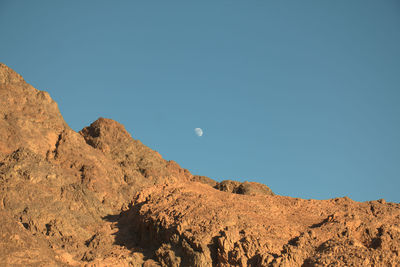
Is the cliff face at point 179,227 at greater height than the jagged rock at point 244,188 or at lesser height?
lesser

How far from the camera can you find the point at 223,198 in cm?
1839

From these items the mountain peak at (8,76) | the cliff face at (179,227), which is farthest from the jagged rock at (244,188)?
the mountain peak at (8,76)

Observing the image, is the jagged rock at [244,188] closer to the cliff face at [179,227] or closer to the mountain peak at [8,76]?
the cliff face at [179,227]

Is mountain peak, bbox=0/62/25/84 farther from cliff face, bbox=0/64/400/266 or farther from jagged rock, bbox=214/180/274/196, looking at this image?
jagged rock, bbox=214/180/274/196

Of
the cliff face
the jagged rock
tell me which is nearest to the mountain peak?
the cliff face

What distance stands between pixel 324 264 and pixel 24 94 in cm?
1979

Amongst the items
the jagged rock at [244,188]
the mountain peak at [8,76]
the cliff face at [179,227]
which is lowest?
the cliff face at [179,227]

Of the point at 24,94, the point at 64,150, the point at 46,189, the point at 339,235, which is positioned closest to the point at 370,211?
the point at 339,235

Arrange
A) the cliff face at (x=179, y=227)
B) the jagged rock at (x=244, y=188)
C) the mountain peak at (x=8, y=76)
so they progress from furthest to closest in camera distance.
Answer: the jagged rock at (x=244, y=188) < the mountain peak at (x=8, y=76) < the cliff face at (x=179, y=227)

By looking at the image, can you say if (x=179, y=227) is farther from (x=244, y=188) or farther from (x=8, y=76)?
(x=8, y=76)

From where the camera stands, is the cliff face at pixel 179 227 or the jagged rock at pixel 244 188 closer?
the cliff face at pixel 179 227

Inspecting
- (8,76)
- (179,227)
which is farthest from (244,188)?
(179,227)

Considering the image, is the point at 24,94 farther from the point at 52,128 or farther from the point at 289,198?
the point at 289,198

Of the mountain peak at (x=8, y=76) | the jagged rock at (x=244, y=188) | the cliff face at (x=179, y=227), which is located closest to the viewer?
the cliff face at (x=179, y=227)
